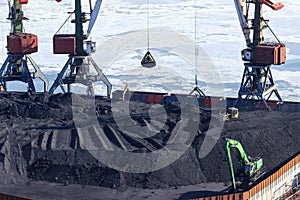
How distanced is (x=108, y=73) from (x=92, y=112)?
27037 millimetres

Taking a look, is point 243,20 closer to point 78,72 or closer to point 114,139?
point 78,72

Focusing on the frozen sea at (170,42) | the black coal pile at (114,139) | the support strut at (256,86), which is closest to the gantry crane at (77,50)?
the black coal pile at (114,139)

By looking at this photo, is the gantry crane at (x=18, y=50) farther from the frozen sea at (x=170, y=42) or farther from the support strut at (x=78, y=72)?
the frozen sea at (x=170, y=42)

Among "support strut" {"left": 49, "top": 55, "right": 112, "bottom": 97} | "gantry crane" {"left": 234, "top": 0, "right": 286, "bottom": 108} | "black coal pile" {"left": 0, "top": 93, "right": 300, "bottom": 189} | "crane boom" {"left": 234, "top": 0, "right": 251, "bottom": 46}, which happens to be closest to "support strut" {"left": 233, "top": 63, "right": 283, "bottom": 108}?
"gantry crane" {"left": 234, "top": 0, "right": 286, "bottom": 108}

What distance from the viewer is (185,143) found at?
1604 inches

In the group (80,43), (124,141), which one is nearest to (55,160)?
(124,141)

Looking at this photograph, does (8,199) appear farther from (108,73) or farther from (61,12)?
(61,12)

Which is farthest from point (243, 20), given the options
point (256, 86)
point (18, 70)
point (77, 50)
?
point (18, 70)

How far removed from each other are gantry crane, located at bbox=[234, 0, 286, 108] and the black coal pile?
13.5 ft

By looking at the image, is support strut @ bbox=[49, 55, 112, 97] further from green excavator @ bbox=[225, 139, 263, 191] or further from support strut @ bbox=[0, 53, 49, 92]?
green excavator @ bbox=[225, 139, 263, 191]

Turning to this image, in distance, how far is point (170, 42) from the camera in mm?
88375

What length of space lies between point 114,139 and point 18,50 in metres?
19.9

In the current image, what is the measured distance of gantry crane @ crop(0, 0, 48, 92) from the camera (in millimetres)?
58344

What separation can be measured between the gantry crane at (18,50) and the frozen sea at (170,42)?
10.7 metres
